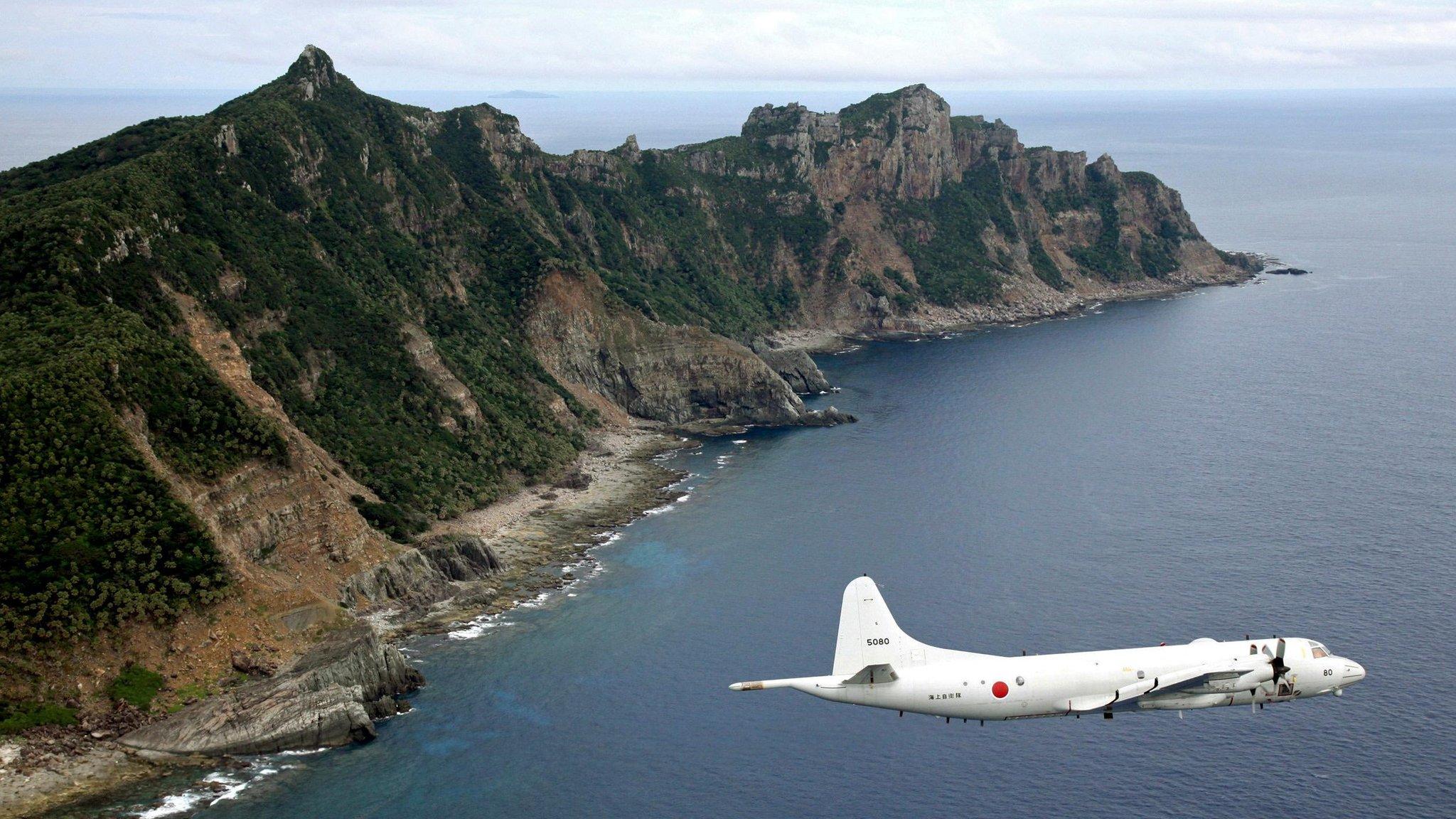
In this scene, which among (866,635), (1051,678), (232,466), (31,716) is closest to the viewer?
(1051,678)

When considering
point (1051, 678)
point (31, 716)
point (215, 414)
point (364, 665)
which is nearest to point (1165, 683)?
point (1051, 678)

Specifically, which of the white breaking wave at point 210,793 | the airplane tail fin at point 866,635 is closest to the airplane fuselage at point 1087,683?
the airplane tail fin at point 866,635

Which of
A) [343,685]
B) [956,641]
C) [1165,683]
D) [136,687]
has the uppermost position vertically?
[1165,683]

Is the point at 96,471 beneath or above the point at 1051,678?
above

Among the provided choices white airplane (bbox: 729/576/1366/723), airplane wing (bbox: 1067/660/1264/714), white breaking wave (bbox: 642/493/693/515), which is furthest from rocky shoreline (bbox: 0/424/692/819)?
airplane wing (bbox: 1067/660/1264/714)

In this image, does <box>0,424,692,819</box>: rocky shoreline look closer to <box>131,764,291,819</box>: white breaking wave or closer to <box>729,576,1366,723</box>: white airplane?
<box>131,764,291,819</box>: white breaking wave

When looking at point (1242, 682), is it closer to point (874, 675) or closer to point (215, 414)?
point (874, 675)

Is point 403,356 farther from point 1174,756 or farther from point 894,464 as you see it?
point 1174,756
